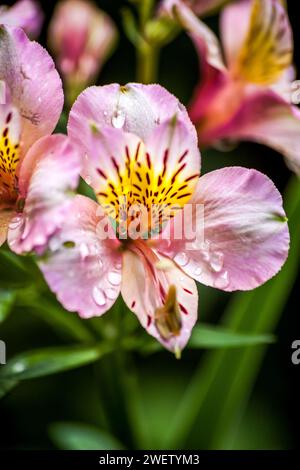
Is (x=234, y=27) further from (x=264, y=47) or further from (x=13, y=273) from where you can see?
(x=13, y=273)

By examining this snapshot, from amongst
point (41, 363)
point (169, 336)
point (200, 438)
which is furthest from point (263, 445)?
point (169, 336)

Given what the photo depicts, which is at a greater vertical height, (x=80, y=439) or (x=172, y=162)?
(x=172, y=162)

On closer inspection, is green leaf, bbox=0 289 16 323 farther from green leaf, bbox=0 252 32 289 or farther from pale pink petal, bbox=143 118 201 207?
pale pink petal, bbox=143 118 201 207

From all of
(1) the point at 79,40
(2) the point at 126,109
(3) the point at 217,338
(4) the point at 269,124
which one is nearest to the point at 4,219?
(2) the point at 126,109

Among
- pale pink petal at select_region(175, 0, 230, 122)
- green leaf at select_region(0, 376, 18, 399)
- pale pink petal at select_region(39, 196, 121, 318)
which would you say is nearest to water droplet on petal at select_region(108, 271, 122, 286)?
pale pink petal at select_region(39, 196, 121, 318)

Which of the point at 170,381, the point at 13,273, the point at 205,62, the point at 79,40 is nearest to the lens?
the point at 13,273

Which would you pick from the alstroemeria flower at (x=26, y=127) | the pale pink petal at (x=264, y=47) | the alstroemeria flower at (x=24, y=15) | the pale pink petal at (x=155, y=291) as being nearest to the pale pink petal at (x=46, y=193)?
the alstroemeria flower at (x=26, y=127)
